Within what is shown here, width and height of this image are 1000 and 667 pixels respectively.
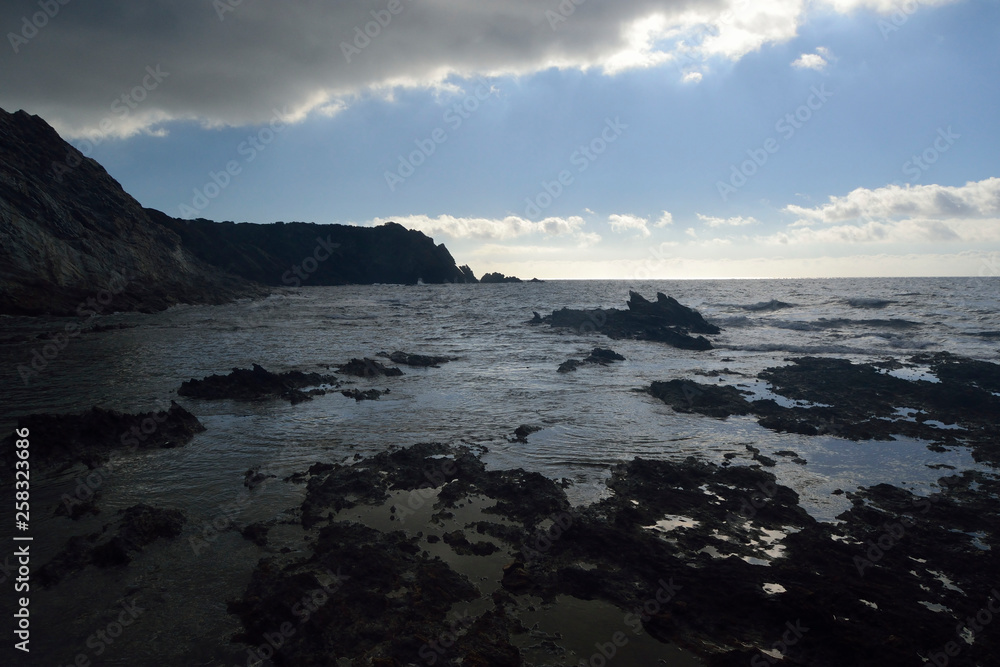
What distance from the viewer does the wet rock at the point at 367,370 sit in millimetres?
15321

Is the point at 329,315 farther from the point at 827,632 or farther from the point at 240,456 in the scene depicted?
the point at 827,632

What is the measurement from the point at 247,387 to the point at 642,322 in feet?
78.6

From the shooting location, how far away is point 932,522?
6395 millimetres

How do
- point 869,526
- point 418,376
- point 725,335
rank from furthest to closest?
point 725,335
point 418,376
point 869,526

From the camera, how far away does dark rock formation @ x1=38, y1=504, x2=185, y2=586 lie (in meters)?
4.66

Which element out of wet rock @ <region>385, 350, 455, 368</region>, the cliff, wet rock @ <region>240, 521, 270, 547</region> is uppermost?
the cliff

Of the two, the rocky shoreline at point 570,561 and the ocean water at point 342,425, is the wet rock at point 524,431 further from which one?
the rocky shoreline at point 570,561

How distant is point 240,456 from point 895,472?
1100 cm

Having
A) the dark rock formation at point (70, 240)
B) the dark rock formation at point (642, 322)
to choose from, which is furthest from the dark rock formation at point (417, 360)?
the dark rock formation at point (70, 240)

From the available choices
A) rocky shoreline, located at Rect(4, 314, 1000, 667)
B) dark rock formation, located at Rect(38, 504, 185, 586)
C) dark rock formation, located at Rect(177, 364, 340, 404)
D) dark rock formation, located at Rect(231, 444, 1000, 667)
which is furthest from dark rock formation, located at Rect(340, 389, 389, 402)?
dark rock formation, located at Rect(38, 504, 185, 586)

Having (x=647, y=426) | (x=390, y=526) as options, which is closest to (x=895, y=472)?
(x=647, y=426)

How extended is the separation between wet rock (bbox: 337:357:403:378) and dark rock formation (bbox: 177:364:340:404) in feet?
7.10

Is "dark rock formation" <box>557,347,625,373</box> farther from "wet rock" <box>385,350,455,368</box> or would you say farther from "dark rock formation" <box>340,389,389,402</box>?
"dark rock formation" <box>340,389,389,402</box>

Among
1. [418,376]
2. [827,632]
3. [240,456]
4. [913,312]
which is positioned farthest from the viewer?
[913,312]
